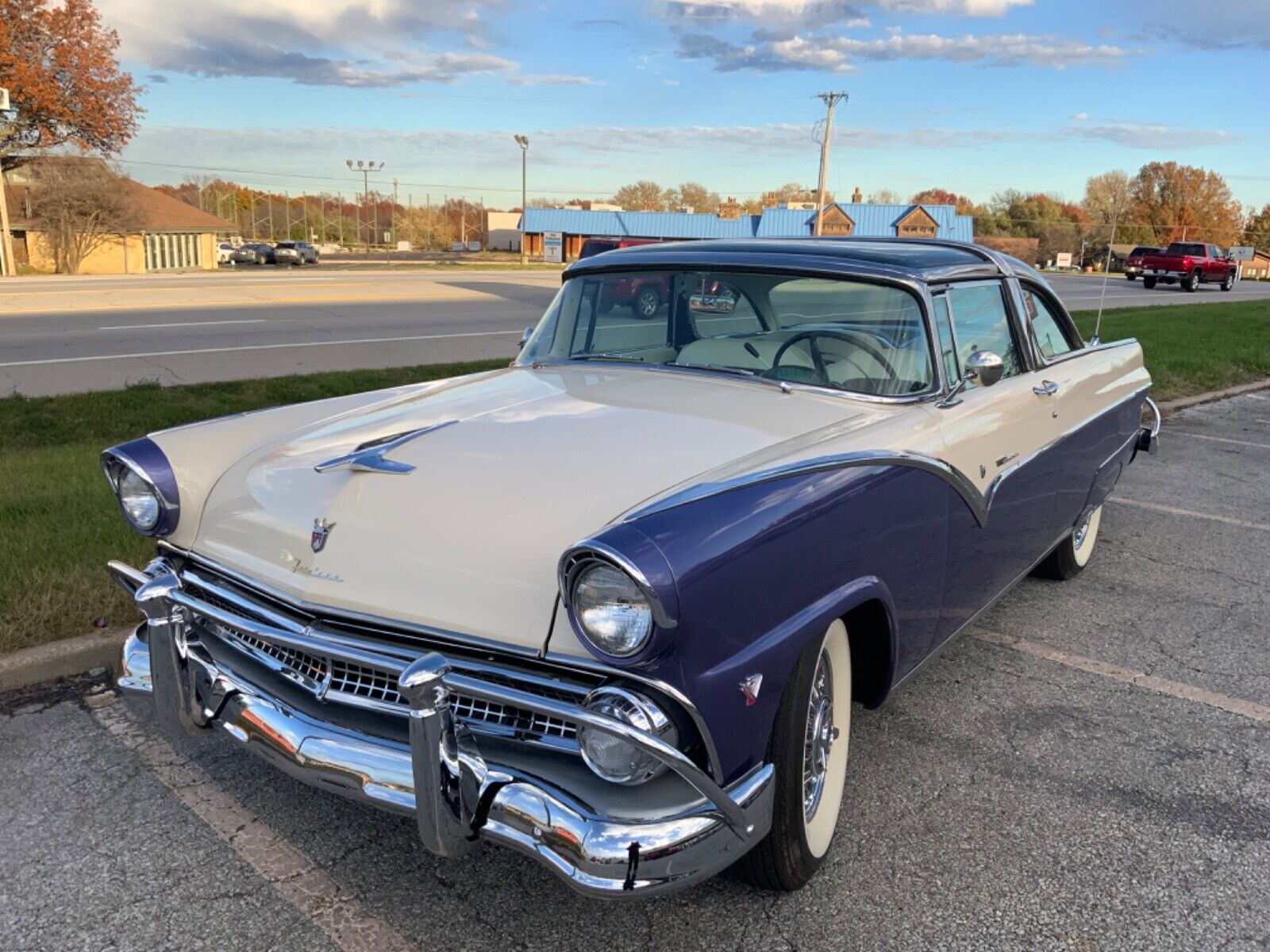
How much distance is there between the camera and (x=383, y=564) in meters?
2.41

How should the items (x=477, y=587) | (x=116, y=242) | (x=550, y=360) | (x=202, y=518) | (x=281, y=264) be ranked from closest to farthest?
(x=477, y=587), (x=202, y=518), (x=550, y=360), (x=116, y=242), (x=281, y=264)

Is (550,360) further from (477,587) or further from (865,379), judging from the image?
(477,587)

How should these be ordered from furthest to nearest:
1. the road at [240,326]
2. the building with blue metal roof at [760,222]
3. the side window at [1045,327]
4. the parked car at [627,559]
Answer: the building with blue metal roof at [760,222] → the road at [240,326] → the side window at [1045,327] → the parked car at [627,559]

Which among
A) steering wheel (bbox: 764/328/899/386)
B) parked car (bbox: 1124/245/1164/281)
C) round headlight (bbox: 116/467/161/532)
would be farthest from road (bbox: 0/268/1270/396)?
parked car (bbox: 1124/245/1164/281)

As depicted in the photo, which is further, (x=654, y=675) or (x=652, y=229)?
(x=652, y=229)

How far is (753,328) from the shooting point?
3572 mm

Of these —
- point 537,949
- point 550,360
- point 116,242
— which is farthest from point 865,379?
point 116,242

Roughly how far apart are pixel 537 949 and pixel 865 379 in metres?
1.95

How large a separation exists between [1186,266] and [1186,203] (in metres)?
70.4

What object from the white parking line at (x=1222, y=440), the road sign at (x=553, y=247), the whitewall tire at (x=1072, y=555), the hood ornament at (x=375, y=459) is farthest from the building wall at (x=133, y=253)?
the hood ornament at (x=375, y=459)

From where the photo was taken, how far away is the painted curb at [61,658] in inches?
143

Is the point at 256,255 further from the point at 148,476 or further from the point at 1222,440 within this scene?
the point at 148,476

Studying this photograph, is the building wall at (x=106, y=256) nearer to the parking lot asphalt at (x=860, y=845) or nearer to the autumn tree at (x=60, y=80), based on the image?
the autumn tree at (x=60, y=80)

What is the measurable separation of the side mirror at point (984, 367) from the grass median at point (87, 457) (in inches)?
130
